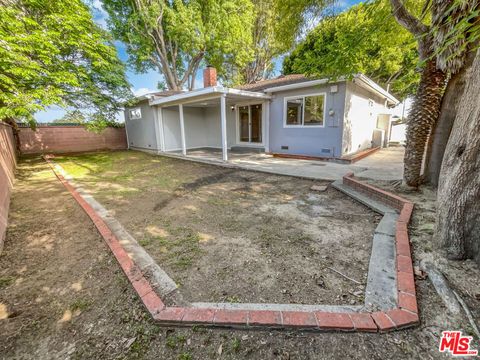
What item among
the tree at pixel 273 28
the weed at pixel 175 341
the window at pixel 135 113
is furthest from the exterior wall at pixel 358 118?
the window at pixel 135 113

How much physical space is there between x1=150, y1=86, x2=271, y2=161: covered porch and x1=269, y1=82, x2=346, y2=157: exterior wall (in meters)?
0.49

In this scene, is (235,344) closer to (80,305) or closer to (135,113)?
(80,305)

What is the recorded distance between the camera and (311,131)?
8.09 meters

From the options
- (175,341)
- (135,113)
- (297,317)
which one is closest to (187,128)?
(135,113)

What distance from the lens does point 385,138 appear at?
41.0 ft

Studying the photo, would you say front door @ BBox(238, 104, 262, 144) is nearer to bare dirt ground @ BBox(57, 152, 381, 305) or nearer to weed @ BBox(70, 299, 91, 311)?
bare dirt ground @ BBox(57, 152, 381, 305)

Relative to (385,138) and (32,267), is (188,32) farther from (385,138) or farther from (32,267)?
(32,267)

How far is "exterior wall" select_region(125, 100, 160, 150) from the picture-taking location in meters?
11.6

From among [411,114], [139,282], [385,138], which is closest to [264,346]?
[139,282]

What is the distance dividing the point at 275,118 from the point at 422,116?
231 inches

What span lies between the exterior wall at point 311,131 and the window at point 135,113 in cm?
810

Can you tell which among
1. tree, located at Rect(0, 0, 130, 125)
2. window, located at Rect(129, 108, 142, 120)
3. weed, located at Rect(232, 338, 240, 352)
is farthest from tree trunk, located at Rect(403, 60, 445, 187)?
window, located at Rect(129, 108, 142, 120)

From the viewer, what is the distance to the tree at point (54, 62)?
5.10 meters

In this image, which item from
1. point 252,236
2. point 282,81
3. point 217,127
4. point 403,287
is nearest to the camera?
point 403,287
